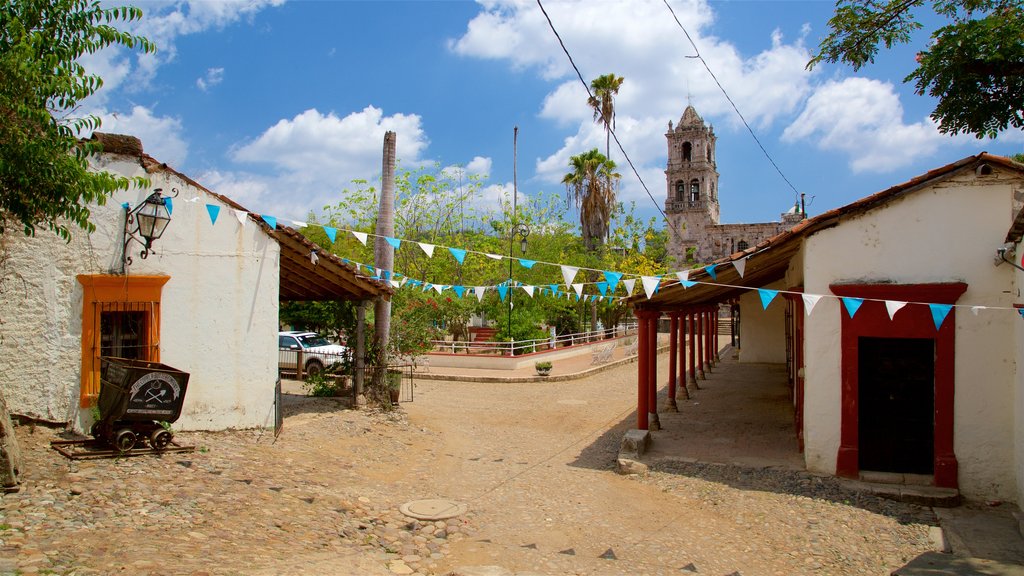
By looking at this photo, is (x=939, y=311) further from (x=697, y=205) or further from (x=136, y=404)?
(x=697, y=205)

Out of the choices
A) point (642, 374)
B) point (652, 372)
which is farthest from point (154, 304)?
point (652, 372)

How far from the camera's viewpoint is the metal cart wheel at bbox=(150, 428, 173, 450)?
307 inches

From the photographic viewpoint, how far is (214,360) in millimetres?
9539

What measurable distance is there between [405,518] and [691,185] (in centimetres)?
5513

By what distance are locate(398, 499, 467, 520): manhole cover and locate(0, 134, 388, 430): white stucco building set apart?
3.43 metres

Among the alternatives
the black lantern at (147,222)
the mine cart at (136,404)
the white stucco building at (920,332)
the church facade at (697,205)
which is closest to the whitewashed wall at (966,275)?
the white stucco building at (920,332)

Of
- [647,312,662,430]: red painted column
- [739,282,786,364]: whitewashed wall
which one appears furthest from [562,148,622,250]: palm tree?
[647,312,662,430]: red painted column

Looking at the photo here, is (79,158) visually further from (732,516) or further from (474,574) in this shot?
(732,516)

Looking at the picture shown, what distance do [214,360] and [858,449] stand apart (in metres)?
9.13

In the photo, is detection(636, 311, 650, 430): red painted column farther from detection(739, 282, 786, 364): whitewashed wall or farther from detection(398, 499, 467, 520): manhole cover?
detection(739, 282, 786, 364): whitewashed wall

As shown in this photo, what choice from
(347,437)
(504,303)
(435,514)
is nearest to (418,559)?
(435,514)

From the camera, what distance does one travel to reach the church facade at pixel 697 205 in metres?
57.1

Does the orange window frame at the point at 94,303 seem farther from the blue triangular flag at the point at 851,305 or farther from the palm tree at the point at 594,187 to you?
the palm tree at the point at 594,187

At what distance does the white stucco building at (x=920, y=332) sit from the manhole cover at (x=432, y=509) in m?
4.93
